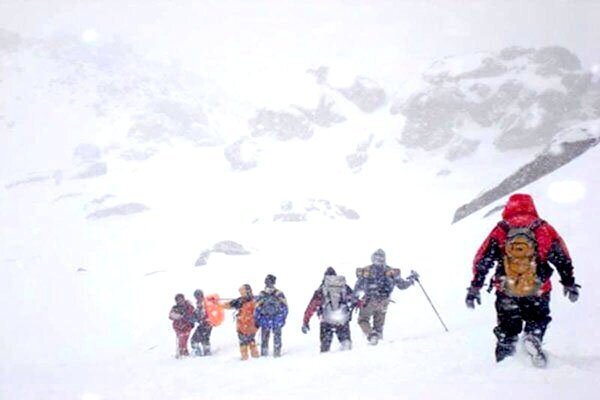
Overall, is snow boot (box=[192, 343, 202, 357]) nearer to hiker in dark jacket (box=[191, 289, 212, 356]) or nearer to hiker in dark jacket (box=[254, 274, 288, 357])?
hiker in dark jacket (box=[191, 289, 212, 356])

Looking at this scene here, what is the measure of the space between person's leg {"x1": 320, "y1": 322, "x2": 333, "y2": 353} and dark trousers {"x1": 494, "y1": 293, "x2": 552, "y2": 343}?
490 centimetres

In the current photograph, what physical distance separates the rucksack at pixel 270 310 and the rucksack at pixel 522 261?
19.6 ft

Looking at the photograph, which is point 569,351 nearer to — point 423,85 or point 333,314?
point 333,314

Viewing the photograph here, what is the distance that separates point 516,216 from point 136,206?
60.0 meters

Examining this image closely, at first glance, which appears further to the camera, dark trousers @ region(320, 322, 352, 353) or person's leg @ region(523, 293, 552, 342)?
dark trousers @ region(320, 322, 352, 353)

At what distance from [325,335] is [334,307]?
61cm

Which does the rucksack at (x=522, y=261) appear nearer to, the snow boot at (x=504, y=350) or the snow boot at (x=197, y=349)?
the snow boot at (x=504, y=350)

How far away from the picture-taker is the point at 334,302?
9.23m

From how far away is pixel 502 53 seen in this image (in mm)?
71938

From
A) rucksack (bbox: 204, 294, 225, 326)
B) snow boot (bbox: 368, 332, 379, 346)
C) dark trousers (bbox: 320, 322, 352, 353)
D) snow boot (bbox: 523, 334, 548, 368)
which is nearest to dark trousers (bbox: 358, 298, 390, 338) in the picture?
snow boot (bbox: 368, 332, 379, 346)

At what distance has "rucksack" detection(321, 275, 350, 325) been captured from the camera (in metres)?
9.23

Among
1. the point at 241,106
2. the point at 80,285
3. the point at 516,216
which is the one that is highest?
the point at 241,106

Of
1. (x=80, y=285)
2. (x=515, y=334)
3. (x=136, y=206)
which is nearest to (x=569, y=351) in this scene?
(x=515, y=334)

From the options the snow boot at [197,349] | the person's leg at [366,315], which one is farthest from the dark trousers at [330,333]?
the snow boot at [197,349]
